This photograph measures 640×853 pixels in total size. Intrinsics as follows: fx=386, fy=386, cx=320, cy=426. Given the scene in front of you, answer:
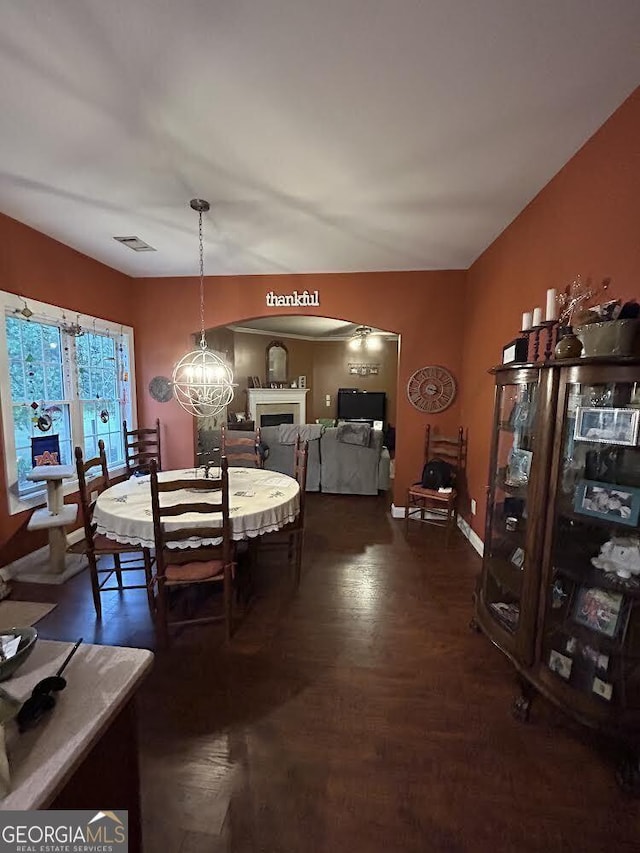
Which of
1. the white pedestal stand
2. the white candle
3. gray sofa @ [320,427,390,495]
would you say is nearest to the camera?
the white candle

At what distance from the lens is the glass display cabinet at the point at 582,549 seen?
5.02 ft

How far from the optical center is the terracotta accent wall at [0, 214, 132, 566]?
2973 mm

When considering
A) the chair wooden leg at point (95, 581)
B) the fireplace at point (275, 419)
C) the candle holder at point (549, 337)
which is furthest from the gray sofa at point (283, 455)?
the candle holder at point (549, 337)

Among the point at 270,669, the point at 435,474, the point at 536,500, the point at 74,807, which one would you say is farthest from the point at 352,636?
the point at 435,474

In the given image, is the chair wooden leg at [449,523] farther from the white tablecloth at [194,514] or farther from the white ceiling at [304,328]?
the white ceiling at [304,328]

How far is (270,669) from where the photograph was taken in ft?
6.80

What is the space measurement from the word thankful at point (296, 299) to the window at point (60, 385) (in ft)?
5.64

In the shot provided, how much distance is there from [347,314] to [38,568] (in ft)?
12.3

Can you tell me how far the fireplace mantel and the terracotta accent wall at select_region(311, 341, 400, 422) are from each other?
0.54 metres

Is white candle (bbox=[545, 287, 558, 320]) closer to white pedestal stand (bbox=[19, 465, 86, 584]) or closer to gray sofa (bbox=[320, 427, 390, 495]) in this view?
gray sofa (bbox=[320, 427, 390, 495])

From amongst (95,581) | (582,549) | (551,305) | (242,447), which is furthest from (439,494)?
(95,581)

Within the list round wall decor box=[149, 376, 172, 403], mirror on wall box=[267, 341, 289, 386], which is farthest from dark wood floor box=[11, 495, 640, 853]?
mirror on wall box=[267, 341, 289, 386]

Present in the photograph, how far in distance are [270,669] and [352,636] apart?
54 centimetres

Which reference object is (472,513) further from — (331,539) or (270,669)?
(270,669)
